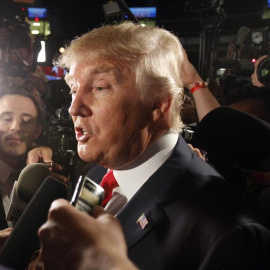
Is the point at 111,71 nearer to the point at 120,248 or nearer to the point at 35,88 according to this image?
the point at 120,248

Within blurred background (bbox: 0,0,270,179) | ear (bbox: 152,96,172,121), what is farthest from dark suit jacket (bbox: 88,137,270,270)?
blurred background (bbox: 0,0,270,179)

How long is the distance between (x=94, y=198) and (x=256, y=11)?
34.7 ft

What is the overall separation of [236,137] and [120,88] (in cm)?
23

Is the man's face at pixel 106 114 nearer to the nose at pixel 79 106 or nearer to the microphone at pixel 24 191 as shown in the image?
the nose at pixel 79 106

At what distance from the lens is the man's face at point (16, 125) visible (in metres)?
1.37

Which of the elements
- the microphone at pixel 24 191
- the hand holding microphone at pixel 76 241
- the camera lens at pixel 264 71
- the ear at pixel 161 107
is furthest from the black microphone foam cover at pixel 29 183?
the camera lens at pixel 264 71

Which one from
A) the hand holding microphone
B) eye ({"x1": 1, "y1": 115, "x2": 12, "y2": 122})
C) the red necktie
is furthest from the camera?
eye ({"x1": 1, "y1": 115, "x2": 12, "y2": 122})

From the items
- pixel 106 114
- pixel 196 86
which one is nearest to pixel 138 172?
pixel 106 114

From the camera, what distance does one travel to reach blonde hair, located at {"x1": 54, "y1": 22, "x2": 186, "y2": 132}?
73 centimetres

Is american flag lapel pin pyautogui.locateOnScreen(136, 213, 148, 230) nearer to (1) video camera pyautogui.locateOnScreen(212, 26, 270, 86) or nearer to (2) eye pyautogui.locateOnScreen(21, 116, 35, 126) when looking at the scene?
(2) eye pyautogui.locateOnScreen(21, 116, 35, 126)

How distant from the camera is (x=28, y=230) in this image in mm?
730

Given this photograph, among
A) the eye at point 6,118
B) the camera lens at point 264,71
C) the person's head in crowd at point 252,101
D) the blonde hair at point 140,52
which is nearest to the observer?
Answer: the blonde hair at point 140,52

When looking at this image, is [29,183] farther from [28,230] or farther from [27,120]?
[27,120]

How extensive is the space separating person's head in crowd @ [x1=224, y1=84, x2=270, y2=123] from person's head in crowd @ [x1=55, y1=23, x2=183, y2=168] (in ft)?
1.47
